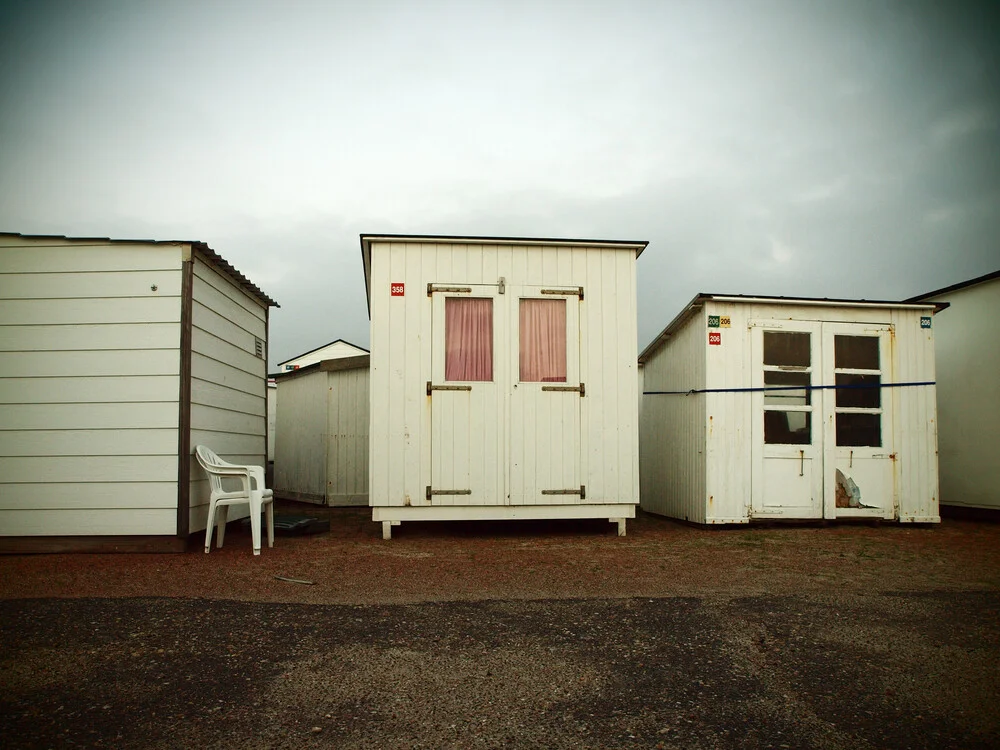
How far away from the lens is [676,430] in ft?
29.3

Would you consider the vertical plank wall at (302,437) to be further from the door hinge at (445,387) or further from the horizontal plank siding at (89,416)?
the horizontal plank siding at (89,416)

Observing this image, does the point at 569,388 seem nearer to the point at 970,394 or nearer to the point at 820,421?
the point at 820,421

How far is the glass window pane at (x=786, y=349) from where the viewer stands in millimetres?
7992

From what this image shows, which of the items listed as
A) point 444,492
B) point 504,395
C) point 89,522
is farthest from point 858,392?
point 89,522

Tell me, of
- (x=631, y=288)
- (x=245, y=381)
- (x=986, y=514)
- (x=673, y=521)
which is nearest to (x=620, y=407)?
(x=631, y=288)

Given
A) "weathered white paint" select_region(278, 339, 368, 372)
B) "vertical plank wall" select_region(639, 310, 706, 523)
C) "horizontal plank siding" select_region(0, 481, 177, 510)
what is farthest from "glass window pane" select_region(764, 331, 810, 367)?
"weathered white paint" select_region(278, 339, 368, 372)

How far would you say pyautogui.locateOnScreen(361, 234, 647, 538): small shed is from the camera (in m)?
6.91

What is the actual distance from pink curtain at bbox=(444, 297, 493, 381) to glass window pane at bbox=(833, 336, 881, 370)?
167 inches

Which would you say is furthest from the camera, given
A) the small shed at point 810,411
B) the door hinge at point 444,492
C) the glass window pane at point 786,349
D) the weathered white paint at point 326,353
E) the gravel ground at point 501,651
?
the weathered white paint at point 326,353

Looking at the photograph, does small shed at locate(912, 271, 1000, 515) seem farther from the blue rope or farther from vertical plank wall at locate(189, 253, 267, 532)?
vertical plank wall at locate(189, 253, 267, 532)

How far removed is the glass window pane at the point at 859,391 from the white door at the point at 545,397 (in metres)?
3.33

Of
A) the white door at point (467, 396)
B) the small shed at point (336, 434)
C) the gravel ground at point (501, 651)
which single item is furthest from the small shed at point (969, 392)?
the small shed at point (336, 434)

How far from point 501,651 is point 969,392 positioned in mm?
8775

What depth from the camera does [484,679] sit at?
3.02m
